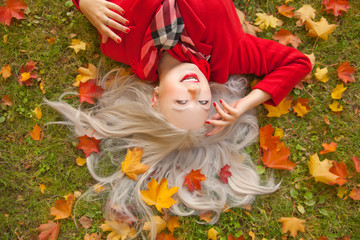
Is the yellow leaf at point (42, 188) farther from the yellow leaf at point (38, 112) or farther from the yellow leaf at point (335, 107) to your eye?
the yellow leaf at point (335, 107)

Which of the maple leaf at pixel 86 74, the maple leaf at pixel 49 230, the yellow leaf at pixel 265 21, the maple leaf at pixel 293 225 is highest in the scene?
the yellow leaf at pixel 265 21

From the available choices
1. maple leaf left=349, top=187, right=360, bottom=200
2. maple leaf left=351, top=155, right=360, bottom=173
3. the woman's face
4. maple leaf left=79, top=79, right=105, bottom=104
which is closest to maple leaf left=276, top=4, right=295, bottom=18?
the woman's face

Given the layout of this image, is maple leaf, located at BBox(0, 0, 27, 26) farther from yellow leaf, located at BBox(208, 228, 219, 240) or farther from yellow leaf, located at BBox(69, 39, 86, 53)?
yellow leaf, located at BBox(208, 228, 219, 240)

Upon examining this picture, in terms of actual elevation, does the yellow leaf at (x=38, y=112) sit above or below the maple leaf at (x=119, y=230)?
above

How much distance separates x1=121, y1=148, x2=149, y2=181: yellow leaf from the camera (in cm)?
230

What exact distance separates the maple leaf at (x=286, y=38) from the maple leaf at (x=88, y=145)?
2.03 m

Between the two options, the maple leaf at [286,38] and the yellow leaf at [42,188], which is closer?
the yellow leaf at [42,188]

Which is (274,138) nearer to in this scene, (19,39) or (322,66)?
(322,66)

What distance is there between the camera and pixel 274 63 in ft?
7.80

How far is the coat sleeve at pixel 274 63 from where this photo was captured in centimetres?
233

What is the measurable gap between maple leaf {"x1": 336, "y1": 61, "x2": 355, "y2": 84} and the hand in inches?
81.5

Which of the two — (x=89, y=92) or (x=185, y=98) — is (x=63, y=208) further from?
Answer: (x=185, y=98)

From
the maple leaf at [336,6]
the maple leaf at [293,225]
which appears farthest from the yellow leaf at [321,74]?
the maple leaf at [293,225]

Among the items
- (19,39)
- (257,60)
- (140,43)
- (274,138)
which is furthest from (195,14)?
(19,39)
